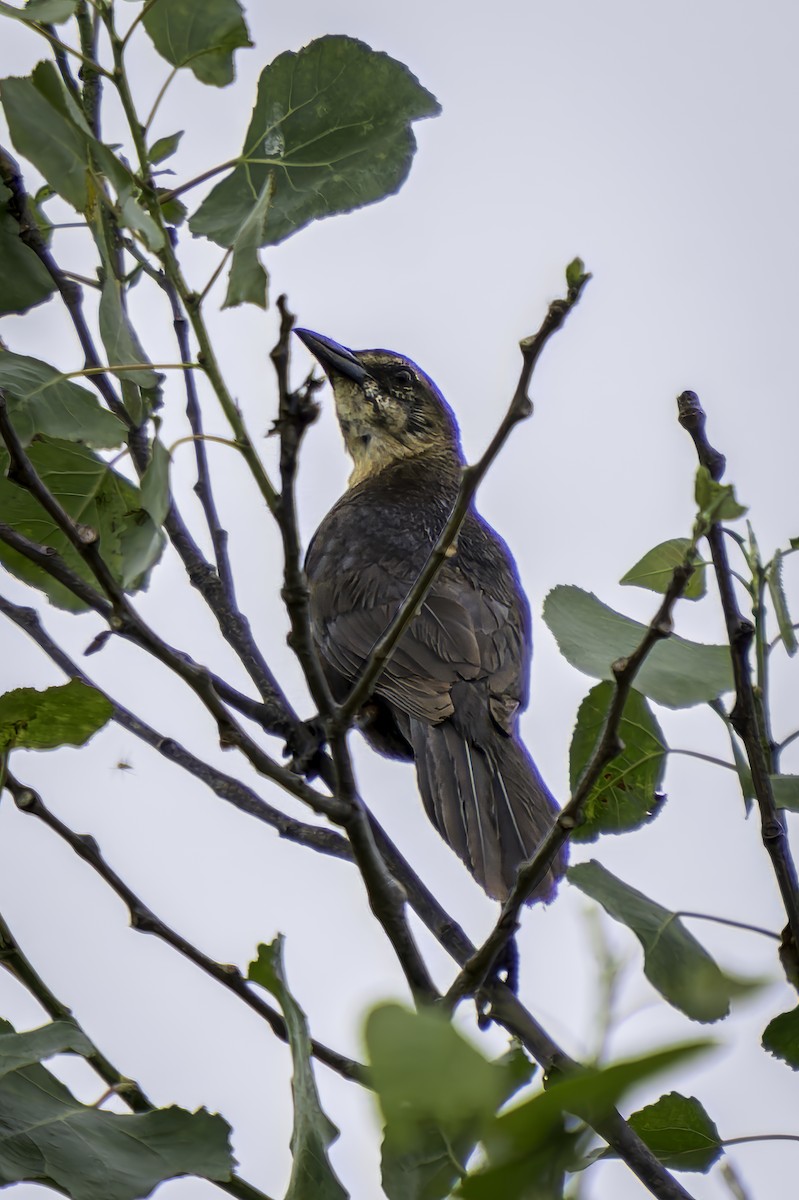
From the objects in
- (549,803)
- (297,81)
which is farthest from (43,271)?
(549,803)

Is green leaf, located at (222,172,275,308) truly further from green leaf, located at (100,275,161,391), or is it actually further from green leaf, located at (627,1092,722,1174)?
green leaf, located at (627,1092,722,1174)

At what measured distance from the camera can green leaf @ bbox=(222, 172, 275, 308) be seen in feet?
4.90

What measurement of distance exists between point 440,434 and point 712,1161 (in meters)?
3.99

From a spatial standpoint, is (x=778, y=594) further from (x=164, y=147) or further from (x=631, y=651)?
(x=164, y=147)

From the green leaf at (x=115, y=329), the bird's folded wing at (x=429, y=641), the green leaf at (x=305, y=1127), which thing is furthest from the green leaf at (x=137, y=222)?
the bird's folded wing at (x=429, y=641)

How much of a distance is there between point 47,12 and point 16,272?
59 cm

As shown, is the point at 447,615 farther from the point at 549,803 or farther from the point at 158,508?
the point at 158,508

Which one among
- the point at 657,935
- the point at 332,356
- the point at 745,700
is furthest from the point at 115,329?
the point at 332,356

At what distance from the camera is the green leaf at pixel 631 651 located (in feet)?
5.76

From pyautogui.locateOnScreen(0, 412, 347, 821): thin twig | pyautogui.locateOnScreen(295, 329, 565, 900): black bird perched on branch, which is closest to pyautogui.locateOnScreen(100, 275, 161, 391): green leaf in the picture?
pyautogui.locateOnScreen(0, 412, 347, 821): thin twig

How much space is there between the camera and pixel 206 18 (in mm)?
1651

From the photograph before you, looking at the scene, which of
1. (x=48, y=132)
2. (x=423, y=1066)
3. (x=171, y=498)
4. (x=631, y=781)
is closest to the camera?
(x=423, y=1066)

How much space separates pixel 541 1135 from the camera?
2.02 ft

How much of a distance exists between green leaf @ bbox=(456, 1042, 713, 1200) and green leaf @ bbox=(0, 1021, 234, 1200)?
0.86m
